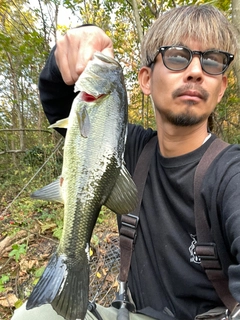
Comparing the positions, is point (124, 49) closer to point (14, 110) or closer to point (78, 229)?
point (14, 110)

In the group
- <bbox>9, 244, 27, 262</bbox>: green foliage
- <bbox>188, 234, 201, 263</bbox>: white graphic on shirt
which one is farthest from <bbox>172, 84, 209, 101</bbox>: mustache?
<bbox>9, 244, 27, 262</bbox>: green foliage

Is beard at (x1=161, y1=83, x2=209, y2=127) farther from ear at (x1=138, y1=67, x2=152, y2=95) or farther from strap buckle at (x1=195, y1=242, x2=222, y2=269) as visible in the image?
strap buckle at (x1=195, y1=242, x2=222, y2=269)

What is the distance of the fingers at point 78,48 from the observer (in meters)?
1.50

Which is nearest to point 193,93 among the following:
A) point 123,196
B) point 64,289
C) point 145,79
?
point 145,79

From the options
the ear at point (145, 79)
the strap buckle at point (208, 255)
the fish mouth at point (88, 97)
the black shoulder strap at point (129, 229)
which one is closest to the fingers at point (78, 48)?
the fish mouth at point (88, 97)

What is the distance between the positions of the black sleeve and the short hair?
573 mm

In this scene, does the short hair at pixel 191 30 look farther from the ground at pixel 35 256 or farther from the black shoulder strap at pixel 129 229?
the ground at pixel 35 256

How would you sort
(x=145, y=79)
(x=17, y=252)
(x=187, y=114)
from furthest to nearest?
(x=17, y=252) < (x=145, y=79) < (x=187, y=114)

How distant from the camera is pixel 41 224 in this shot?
4832 millimetres

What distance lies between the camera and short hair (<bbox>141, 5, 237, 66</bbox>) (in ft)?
5.71

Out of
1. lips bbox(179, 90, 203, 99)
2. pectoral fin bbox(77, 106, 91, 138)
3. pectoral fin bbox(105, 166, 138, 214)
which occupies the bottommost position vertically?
pectoral fin bbox(105, 166, 138, 214)

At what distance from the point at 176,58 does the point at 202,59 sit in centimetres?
14

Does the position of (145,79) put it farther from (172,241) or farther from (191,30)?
(172,241)

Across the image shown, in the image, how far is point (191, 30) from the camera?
1.75 meters
